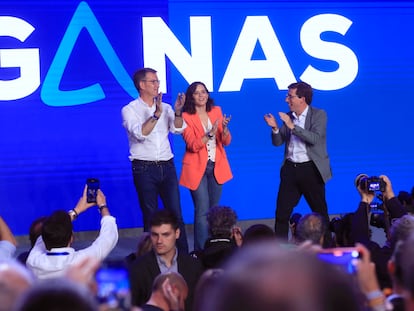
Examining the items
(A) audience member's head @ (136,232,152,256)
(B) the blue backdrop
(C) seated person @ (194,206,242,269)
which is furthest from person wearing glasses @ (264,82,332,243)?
(A) audience member's head @ (136,232,152,256)

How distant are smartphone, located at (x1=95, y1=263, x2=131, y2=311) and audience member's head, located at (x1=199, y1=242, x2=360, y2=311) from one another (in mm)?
739

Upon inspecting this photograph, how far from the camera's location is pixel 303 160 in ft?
21.3

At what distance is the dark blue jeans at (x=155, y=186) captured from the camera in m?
6.04

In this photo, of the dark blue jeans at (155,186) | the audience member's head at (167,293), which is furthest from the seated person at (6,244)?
the dark blue jeans at (155,186)

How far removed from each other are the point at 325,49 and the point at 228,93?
1.05 metres

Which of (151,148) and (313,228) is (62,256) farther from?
(151,148)

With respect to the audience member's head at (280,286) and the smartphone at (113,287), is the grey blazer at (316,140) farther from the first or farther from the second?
the audience member's head at (280,286)

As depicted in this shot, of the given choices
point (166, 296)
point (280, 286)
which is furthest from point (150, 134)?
point (280, 286)

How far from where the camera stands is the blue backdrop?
748 cm

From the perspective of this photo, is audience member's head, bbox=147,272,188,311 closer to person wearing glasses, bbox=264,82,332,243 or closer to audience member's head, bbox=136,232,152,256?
audience member's head, bbox=136,232,152,256

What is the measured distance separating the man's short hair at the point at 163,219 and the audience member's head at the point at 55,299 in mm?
3302

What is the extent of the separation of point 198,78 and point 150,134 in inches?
71.0

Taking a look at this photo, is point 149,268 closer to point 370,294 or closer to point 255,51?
point 370,294

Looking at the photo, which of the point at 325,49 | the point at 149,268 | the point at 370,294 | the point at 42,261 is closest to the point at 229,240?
the point at 149,268
